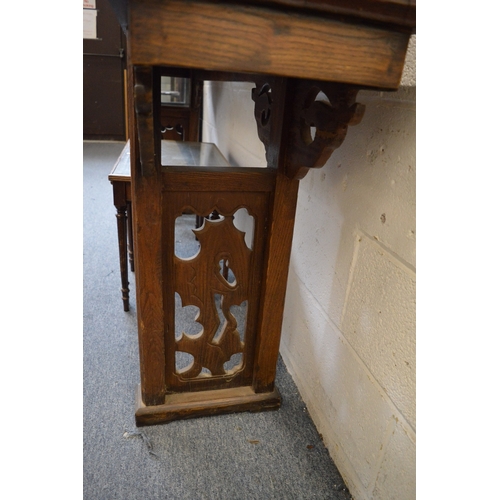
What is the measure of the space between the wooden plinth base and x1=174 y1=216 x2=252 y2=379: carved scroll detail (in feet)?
0.22

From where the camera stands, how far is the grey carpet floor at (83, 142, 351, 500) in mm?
975

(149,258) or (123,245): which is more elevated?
(149,258)

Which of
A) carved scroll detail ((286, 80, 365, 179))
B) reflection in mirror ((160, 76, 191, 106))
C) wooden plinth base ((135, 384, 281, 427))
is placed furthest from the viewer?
reflection in mirror ((160, 76, 191, 106))

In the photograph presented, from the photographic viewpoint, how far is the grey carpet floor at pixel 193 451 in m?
0.97

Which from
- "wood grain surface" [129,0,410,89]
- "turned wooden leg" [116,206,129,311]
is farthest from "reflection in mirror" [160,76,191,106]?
"wood grain surface" [129,0,410,89]

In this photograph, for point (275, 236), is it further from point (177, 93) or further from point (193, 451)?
point (177, 93)

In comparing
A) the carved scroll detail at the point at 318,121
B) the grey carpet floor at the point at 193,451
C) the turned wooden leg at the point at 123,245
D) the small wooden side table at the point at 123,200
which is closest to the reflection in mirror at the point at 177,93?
the small wooden side table at the point at 123,200

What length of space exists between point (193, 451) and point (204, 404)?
0.42 feet

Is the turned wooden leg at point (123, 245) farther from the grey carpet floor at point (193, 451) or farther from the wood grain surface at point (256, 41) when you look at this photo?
the wood grain surface at point (256, 41)

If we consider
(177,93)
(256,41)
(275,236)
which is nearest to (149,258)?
(275,236)

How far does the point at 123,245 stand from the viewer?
5.11 ft

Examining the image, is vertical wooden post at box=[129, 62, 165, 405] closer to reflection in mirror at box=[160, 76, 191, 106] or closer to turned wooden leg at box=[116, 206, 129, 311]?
turned wooden leg at box=[116, 206, 129, 311]

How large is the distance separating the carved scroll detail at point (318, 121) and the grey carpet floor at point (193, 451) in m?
0.73

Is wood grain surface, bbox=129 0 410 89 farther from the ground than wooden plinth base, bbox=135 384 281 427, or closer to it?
farther from the ground
